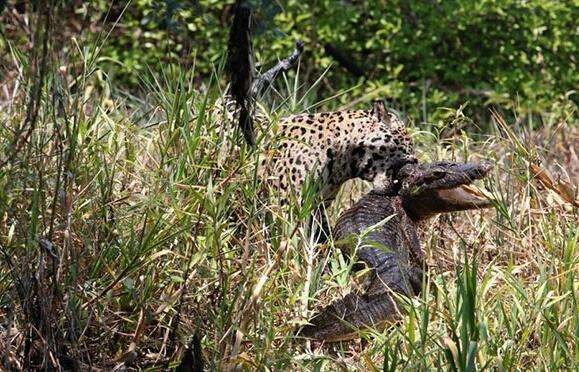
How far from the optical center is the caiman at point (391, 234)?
18.0ft

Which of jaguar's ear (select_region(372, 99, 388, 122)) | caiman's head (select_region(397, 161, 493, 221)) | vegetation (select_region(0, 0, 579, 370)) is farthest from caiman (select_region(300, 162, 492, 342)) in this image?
jaguar's ear (select_region(372, 99, 388, 122))

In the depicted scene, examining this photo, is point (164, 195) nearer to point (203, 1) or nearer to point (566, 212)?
point (566, 212)

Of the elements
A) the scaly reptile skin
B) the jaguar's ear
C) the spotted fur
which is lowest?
the scaly reptile skin

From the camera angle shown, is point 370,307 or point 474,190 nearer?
point 370,307

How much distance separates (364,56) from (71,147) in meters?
6.93

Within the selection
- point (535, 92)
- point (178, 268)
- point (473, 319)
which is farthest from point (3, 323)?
point (535, 92)

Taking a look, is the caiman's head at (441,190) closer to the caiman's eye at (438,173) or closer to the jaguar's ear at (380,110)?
the caiman's eye at (438,173)

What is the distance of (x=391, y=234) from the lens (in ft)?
20.2

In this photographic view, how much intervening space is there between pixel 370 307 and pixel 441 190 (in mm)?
982

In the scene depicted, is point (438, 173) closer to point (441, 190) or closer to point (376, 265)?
point (441, 190)

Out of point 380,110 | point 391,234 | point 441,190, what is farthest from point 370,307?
point 380,110

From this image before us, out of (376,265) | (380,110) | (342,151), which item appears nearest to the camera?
(376,265)

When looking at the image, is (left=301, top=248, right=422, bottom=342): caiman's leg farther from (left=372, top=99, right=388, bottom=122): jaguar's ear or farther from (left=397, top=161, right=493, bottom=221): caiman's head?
(left=372, top=99, right=388, bottom=122): jaguar's ear

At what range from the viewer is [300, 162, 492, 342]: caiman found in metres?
5.47
